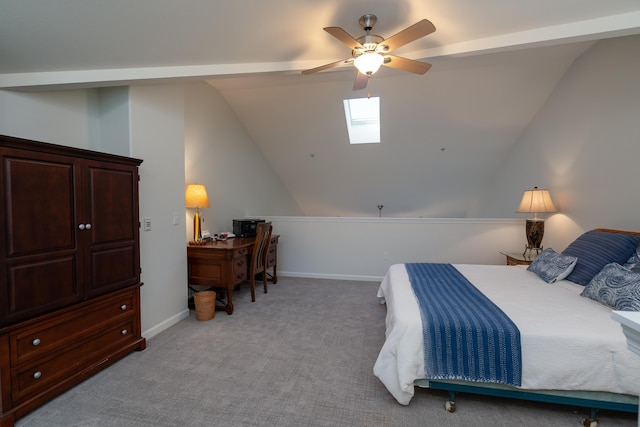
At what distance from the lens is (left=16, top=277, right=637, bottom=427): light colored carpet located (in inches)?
68.3

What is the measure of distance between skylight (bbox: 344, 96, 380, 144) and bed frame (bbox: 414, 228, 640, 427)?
4.07 m

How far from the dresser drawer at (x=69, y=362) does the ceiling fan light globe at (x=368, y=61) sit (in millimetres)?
2625

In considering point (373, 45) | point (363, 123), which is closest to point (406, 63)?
point (373, 45)

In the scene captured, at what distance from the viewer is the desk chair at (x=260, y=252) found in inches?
144

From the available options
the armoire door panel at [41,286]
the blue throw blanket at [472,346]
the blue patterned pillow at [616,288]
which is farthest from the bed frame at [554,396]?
the armoire door panel at [41,286]

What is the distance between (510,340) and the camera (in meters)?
1.68

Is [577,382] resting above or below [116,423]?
above

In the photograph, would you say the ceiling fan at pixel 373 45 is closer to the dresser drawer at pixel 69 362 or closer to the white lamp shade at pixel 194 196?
the white lamp shade at pixel 194 196

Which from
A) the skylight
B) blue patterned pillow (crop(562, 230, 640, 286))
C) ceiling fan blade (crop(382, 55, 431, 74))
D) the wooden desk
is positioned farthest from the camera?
the skylight

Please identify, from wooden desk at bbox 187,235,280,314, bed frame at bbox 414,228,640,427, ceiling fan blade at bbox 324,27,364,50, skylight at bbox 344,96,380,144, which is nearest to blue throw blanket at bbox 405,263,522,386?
bed frame at bbox 414,228,640,427

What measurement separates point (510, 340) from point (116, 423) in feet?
7.42

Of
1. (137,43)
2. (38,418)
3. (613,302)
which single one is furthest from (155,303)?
(613,302)

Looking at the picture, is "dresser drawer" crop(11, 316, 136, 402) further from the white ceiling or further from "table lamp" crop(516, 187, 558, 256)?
"table lamp" crop(516, 187, 558, 256)

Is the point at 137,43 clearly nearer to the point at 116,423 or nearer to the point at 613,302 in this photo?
the point at 116,423
